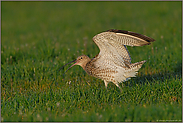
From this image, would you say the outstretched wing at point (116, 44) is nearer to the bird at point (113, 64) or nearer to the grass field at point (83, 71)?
the bird at point (113, 64)

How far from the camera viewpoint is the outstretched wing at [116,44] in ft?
23.1

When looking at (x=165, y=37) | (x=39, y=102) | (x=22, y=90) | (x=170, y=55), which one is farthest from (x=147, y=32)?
(x=39, y=102)

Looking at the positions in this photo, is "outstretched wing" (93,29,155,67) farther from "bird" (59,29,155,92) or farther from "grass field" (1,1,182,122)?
"grass field" (1,1,182,122)

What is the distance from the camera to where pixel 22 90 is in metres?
8.60

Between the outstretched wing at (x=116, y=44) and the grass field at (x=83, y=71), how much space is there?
2.51ft

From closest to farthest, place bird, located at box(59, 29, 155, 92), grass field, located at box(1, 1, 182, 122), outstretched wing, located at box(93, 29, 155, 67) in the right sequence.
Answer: grass field, located at box(1, 1, 182, 122) → outstretched wing, located at box(93, 29, 155, 67) → bird, located at box(59, 29, 155, 92)

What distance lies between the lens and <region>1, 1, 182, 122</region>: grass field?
20.6ft

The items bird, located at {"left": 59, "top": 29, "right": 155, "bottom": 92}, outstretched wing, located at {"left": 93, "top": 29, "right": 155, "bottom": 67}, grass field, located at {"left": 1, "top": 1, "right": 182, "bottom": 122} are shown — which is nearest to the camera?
grass field, located at {"left": 1, "top": 1, "right": 182, "bottom": 122}

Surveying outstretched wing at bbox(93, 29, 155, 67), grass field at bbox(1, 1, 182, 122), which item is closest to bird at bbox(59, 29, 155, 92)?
outstretched wing at bbox(93, 29, 155, 67)

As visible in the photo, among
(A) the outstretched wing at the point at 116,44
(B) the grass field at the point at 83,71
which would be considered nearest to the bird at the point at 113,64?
(A) the outstretched wing at the point at 116,44

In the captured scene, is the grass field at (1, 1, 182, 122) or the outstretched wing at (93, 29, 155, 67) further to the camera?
the outstretched wing at (93, 29, 155, 67)

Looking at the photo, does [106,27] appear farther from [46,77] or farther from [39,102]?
[39,102]

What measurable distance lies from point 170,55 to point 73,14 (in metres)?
9.69

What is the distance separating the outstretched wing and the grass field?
0.76 metres
